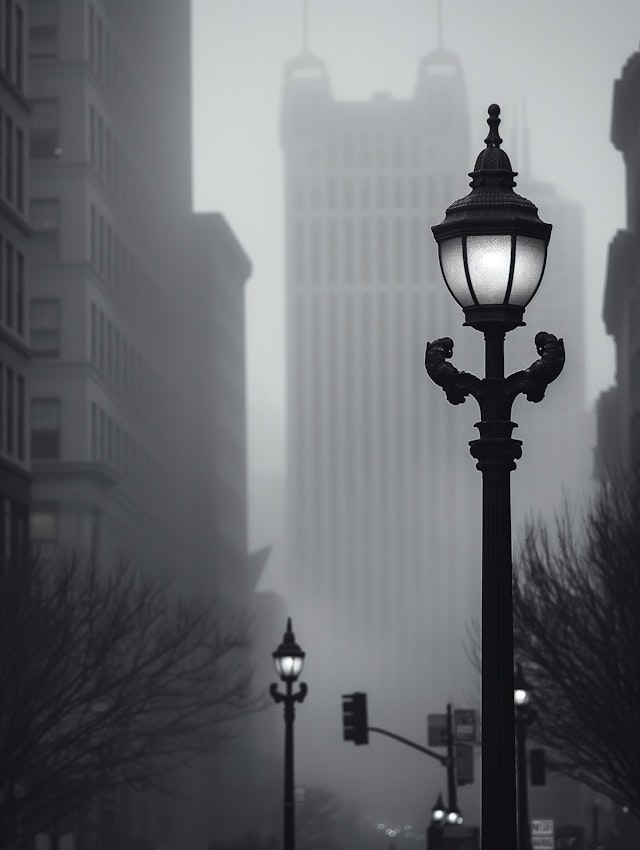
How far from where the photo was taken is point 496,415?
11773 mm

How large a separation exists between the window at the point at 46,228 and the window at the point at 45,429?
7.60 meters

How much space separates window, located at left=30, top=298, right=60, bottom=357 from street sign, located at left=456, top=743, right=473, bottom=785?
191ft

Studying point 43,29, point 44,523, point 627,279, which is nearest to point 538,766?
point 44,523

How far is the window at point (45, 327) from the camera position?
105037 mm

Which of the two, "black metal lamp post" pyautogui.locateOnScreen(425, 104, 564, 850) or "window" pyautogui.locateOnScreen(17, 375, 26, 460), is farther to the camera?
"window" pyautogui.locateOnScreen(17, 375, 26, 460)

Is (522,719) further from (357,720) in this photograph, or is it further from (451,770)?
(357,720)

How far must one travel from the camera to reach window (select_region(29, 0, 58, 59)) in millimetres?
106375

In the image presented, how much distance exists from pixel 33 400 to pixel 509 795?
95297 mm

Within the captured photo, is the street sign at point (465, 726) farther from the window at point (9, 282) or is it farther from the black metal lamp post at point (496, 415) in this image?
the black metal lamp post at point (496, 415)

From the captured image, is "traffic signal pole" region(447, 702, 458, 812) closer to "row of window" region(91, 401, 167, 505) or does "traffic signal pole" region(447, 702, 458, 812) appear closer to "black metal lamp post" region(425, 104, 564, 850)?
"black metal lamp post" region(425, 104, 564, 850)

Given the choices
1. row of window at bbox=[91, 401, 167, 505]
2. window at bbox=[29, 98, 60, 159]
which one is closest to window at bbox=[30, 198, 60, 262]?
window at bbox=[29, 98, 60, 159]

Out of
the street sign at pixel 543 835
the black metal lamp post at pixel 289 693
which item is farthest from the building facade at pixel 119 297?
the black metal lamp post at pixel 289 693

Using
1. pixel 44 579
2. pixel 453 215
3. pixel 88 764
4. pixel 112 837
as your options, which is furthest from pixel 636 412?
pixel 453 215

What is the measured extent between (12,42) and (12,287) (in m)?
9.89
